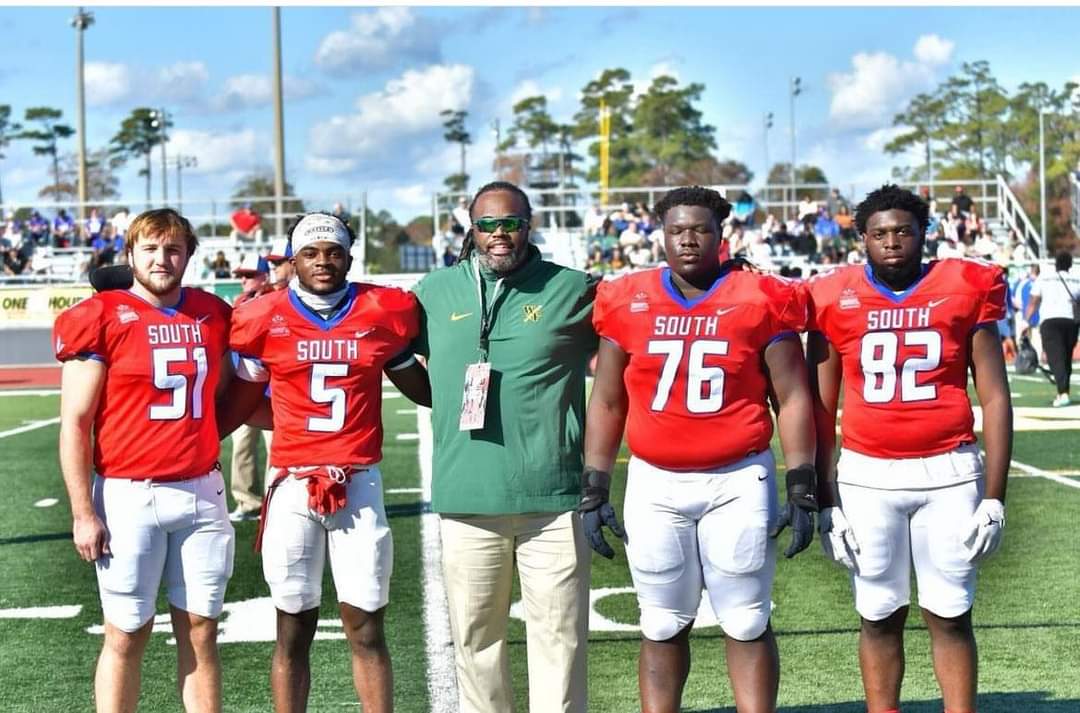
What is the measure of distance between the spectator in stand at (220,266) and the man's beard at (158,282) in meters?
21.4

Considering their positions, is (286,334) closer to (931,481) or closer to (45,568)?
(931,481)

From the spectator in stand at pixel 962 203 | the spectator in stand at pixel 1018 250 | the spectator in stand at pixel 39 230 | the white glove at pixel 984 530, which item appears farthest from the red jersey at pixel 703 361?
the spectator in stand at pixel 39 230

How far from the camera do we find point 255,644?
243 inches

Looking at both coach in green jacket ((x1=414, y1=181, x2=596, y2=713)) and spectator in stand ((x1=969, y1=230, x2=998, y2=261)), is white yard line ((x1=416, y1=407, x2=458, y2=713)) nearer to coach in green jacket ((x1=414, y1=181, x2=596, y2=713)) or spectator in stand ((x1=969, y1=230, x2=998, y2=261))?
coach in green jacket ((x1=414, y1=181, x2=596, y2=713))

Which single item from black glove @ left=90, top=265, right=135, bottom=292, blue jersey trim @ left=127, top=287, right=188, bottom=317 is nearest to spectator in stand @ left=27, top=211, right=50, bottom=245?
black glove @ left=90, top=265, right=135, bottom=292

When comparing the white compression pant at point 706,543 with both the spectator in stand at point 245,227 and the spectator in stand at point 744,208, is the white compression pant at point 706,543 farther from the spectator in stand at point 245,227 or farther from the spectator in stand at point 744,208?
the spectator in stand at point 744,208

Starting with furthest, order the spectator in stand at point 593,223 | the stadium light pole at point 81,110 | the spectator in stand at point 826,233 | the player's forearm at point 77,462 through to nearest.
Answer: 1. the stadium light pole at point 81,110
2. the spectator in stand at point 593,223
3. the spectator in stand at point 826,233
4. the player's forearm at point 77,462

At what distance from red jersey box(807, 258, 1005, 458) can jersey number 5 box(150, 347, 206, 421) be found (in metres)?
1.85

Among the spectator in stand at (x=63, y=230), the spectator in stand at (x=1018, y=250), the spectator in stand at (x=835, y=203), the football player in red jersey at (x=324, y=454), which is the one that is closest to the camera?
the football player in red jersey at (x=324, y=454)

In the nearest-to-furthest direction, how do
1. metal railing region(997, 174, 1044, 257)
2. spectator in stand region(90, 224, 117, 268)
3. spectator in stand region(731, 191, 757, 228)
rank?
1. spectator in stand region(90, 224, 117, 268)
2. spectator in stand region(731, 191, 757, 228)
3. metal railing region(997, 174, 1044, 257)

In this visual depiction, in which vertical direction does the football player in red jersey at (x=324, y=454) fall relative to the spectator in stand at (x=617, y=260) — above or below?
below

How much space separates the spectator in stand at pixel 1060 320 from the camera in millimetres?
15117

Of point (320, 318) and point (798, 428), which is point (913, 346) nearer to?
point (798, 428)

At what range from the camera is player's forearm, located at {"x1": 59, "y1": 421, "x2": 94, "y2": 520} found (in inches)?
171
